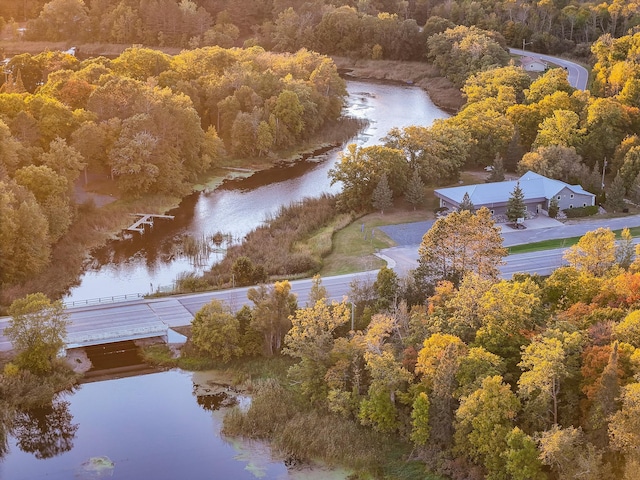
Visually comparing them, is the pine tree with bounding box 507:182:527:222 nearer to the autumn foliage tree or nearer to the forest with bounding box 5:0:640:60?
the autumn foliage tree

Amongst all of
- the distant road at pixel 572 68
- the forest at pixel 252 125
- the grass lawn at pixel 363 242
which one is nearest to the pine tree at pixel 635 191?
the forest at pixel 252 125

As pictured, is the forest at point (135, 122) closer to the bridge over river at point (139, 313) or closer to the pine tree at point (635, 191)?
the bridge over river at point (139, 313)

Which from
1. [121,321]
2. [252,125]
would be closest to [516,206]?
[252,125]

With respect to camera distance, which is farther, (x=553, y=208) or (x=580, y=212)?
(x=580, y=212)

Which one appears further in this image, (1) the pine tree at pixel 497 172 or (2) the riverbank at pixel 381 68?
(2) the riverbank at pixel 381 68


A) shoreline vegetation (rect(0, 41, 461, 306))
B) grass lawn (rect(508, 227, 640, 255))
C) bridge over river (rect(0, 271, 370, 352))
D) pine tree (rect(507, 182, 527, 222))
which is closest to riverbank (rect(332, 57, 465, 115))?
shoreline vegetation (rect(0, 41, 461, 306))

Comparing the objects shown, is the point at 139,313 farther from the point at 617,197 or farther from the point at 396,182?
the point at 617,197
